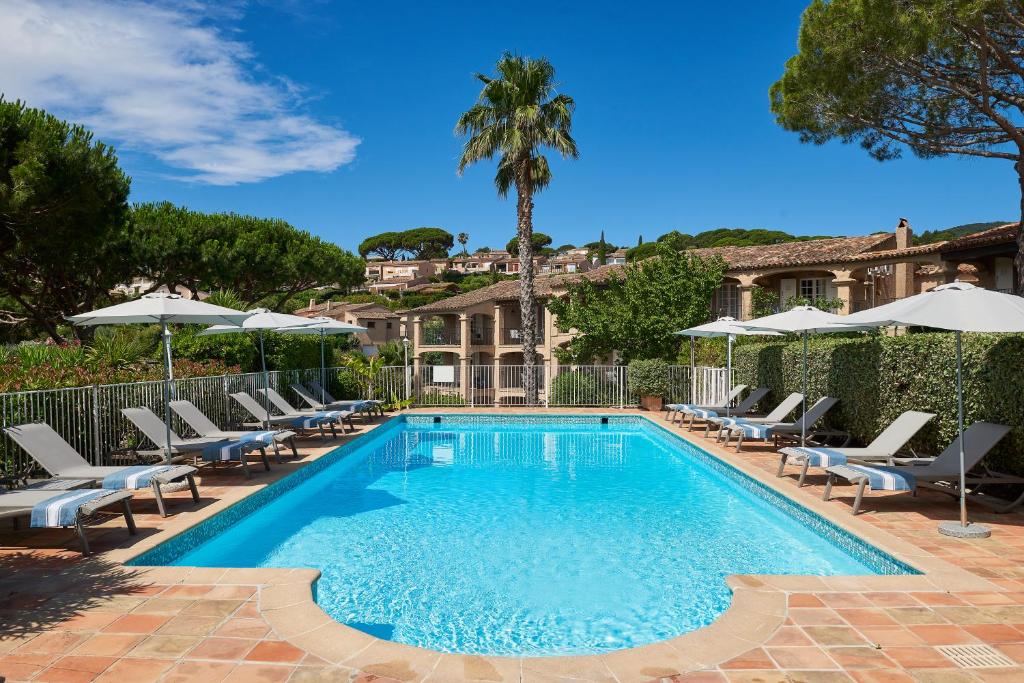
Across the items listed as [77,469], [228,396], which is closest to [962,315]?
[77,469]

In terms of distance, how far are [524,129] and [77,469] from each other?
17.4 meters

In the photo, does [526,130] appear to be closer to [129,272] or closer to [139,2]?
[139,2]

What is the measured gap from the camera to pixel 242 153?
95.1 feet

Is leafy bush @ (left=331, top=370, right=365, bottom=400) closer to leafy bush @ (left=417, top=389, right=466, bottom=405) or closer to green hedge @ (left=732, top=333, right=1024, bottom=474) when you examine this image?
leafy bush @ (left=417, top=389, right=466, bottom=405)

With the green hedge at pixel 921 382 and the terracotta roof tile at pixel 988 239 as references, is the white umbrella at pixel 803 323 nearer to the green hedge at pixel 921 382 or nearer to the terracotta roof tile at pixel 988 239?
the green hedge at pixel 921 382

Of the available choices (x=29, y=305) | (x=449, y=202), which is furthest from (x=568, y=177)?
(x=449, y=202)

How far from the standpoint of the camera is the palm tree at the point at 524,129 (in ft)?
70.5

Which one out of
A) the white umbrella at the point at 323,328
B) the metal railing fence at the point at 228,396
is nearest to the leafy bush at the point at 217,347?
the metal railing fence at the point at 228,396

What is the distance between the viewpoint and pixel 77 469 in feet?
23.4

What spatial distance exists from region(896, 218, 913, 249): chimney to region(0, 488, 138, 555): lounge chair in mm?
30492

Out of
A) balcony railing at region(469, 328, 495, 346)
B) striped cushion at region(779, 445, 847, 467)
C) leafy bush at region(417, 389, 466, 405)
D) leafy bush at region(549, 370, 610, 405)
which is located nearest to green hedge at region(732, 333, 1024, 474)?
striped cushion at region(779, 445, 847, 467)

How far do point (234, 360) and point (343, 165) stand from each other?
96.8 feet

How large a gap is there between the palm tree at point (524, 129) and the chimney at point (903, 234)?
15971 millimetres

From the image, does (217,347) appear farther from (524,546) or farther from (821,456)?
(821,456)
